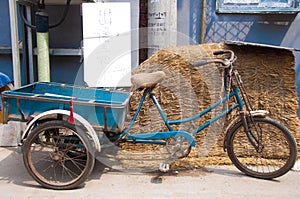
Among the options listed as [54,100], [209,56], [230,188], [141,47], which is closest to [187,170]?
[230,188]

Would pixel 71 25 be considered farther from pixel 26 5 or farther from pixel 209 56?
pixel 209 56

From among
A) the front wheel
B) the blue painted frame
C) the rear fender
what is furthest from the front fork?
the rear fender

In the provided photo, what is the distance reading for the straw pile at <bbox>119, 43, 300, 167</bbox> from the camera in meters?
4.10

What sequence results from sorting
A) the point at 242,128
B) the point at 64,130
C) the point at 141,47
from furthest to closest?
1. the point at 141,47
2. the point at 242,128
3. the point at 64,130

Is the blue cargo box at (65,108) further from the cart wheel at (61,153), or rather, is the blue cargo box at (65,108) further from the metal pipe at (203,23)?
the metal pipe at (203,23)

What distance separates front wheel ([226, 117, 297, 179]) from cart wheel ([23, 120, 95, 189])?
163 cm

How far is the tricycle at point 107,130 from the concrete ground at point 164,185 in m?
0.13

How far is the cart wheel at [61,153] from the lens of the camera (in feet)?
11.3

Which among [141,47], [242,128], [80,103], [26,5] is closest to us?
[80,103]

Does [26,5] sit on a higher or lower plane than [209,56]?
higher

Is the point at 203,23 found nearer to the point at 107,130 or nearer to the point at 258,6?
the point at 258,6

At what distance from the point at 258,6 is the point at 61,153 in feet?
12.4

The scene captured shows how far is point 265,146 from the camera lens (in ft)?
14.0

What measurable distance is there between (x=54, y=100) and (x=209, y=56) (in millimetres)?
1905
